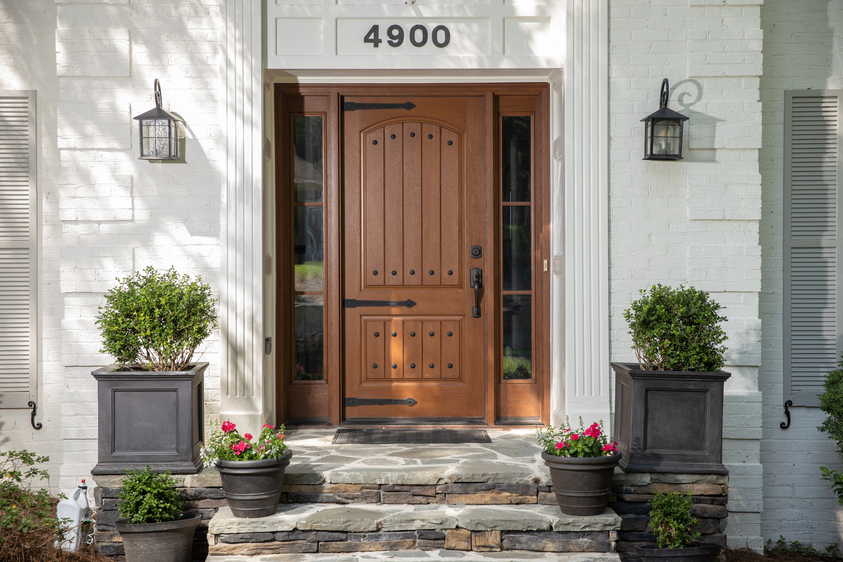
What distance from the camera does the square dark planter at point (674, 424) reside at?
3.97 m

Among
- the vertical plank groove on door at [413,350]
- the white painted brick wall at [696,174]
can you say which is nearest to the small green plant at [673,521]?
the white painted brick wall at [696,174]

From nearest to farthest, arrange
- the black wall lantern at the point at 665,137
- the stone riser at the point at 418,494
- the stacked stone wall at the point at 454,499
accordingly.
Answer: the stacked stone wall at the point at 454,499
the stone riser at the point at 418,494
the black wall lantern at the point at 665,137

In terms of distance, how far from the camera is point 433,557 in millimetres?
3709

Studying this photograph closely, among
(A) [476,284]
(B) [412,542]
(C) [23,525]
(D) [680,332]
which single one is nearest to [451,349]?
(A) [476,284]

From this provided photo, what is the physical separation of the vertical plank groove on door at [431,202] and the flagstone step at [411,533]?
1907mm

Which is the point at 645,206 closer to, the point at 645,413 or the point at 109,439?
the point at 645,413

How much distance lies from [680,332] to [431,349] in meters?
1.90

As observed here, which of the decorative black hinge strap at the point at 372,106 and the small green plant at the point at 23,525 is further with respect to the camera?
the decorative black hinge strap at the point at 372,106

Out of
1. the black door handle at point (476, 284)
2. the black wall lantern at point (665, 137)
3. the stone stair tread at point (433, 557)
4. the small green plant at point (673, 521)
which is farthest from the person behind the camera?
the black door handle at point (476, 284)

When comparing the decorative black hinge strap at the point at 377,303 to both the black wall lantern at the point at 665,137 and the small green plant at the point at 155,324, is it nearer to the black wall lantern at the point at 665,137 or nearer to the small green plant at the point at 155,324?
the small green plant at the point at 155,324

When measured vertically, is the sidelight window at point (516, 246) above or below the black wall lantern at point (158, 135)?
below

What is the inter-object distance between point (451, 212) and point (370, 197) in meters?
0.62

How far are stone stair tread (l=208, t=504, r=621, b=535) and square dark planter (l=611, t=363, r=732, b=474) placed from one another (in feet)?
1.50

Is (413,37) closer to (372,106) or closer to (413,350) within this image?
(372,106)
